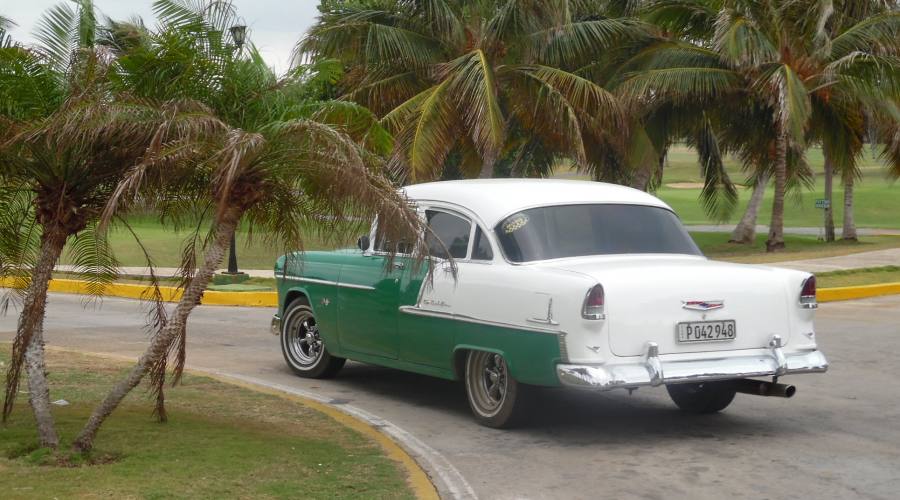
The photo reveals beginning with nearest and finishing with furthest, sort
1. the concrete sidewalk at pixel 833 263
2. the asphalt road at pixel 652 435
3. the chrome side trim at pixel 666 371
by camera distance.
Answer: the asphalt road at pixel 652 435
the chrome side trim at pixel 666 371
the concrete sidewalk at pixel 833 263

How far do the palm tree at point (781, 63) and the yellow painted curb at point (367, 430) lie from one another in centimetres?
1813

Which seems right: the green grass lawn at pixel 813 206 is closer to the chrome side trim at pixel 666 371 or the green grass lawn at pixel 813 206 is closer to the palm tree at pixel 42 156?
the chrome side trim at pixel 666 371

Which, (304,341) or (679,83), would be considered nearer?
(304,341)

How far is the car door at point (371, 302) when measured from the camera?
979 cm

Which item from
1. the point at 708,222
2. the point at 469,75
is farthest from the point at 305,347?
the point at 708,222

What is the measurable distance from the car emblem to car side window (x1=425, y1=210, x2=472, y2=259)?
1.85 meters

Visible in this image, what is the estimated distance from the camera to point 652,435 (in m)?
8.74

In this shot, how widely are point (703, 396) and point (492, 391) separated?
5.54 feet

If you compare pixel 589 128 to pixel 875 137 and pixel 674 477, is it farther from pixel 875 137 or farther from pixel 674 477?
pixel 674 477

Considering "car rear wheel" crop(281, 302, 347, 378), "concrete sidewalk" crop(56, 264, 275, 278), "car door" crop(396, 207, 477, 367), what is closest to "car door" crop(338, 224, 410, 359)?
"car door" crop(396, 207, 477, 367)

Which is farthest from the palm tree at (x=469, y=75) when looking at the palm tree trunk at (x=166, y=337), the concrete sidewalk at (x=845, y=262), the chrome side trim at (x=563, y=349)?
the palm tree trunk at (x=166, y=337)

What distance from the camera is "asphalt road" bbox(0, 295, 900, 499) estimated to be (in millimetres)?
7230

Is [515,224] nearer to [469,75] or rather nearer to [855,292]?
[855,292]

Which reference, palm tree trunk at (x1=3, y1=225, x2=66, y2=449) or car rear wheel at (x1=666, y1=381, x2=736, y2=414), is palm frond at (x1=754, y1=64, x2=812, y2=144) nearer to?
car rear wheel at (x1=666, y1=381, x2=736, y2=414)
